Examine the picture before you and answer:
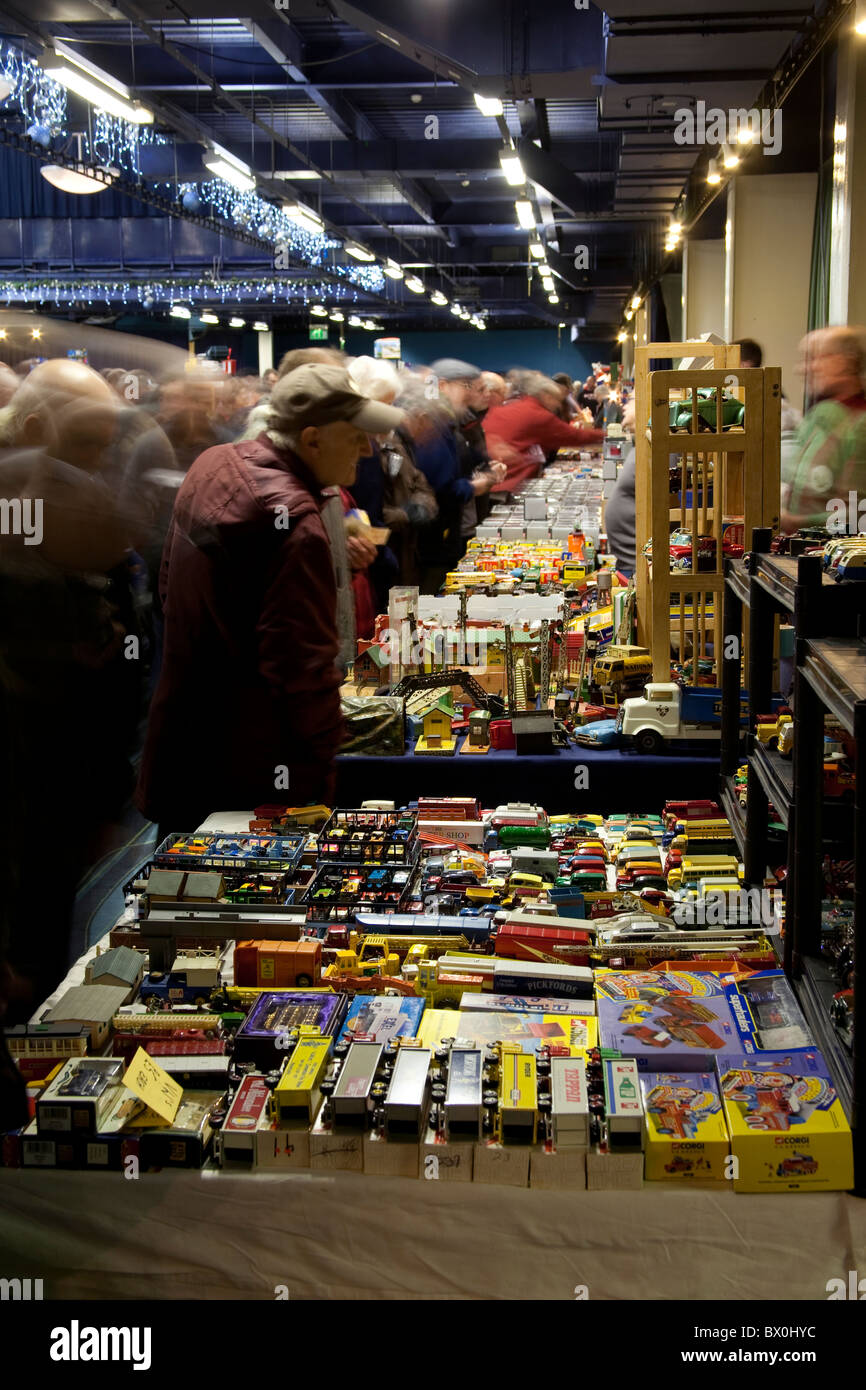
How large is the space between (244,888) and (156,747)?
4.14 feet

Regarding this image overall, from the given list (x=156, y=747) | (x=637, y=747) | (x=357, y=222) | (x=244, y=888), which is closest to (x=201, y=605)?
(x=156, y=747)

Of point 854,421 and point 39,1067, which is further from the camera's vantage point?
point 854,421

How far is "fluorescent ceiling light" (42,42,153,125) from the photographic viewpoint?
23.3ft

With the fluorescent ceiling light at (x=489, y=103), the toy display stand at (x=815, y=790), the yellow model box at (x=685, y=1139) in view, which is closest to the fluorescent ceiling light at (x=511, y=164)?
the fluorescent ceiling light at (x=489, y=103)

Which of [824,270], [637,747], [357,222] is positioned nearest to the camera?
[637,747]

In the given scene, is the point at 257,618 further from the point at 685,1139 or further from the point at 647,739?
the point at 685,1139

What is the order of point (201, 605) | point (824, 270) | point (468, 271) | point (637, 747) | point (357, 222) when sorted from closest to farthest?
point (201, 605), point (637, 747), point (824, 270), point (357, 222), point (468, 271)
